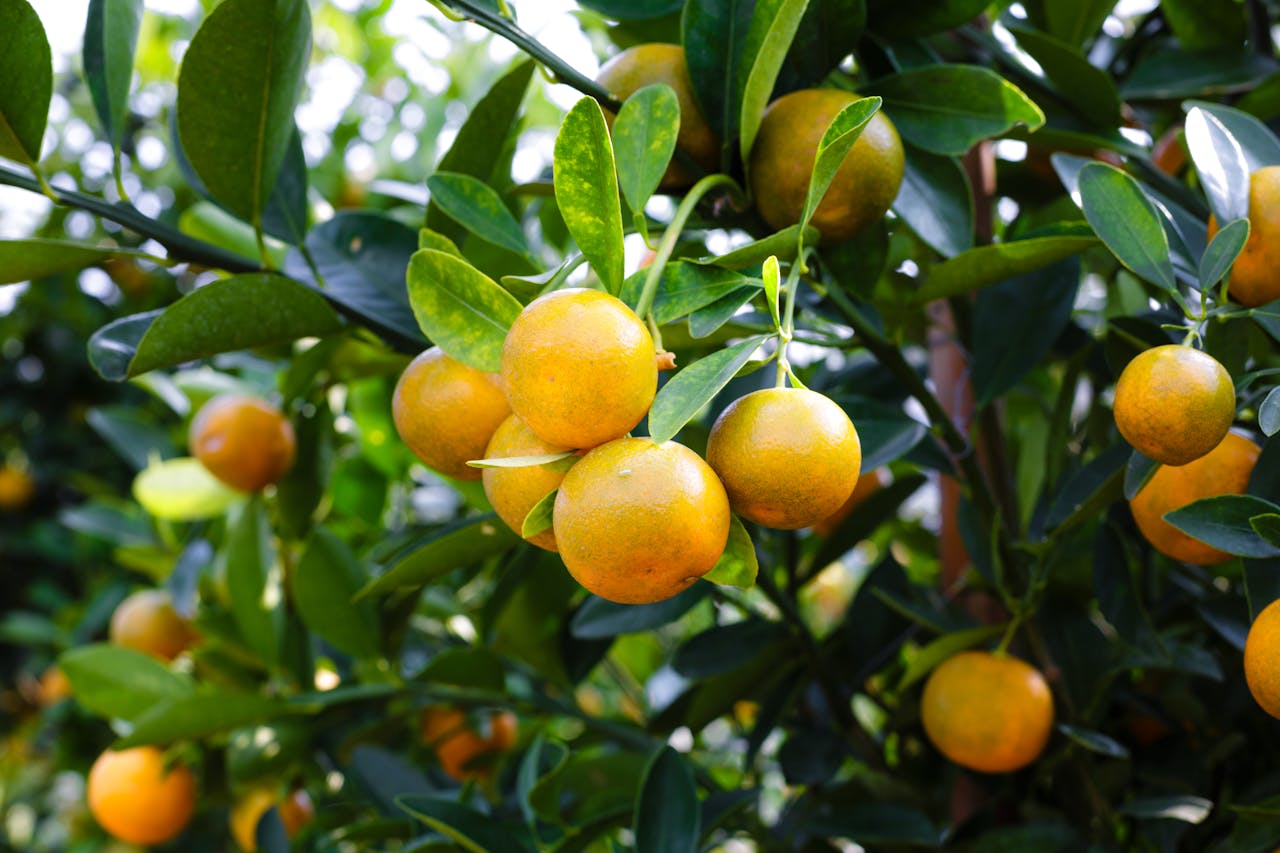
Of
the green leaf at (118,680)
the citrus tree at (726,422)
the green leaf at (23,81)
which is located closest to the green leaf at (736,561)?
the citrus tree at (726,422)

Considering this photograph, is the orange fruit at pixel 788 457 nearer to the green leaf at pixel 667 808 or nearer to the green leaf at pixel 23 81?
the green leaf at pixel 667 808

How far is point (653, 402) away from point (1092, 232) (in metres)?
0.27

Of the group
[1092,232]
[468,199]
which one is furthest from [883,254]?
[468,199]

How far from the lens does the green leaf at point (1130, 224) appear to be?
486mm

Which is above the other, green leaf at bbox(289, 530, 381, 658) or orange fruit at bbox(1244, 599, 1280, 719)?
orange fruit at bbox(1244, 599, 1280, 719)

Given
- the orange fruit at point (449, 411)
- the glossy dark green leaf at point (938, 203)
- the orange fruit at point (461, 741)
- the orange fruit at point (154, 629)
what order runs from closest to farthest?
the orange fruit at point (449, 411)
the glossy dark green leaf at point (938, 203)
the orange fruit at point (461, 741)
the orange fruit at point (154, 629)

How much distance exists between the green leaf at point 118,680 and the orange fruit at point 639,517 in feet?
2.37

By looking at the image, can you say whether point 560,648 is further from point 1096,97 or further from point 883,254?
point 1096,97

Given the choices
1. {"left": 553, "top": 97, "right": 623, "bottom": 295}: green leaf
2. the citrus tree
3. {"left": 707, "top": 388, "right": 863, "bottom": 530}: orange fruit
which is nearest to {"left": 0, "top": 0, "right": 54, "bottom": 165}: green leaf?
the citrus tree

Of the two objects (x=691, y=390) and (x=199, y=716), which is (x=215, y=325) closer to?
(x=691, y=390)

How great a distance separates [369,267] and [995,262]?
15.1 inches

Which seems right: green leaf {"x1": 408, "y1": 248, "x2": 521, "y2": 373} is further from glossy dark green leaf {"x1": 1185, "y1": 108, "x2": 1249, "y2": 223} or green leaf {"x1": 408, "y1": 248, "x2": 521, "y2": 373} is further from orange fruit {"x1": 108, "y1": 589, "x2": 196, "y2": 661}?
orange fruit {"x1": 108, "y1": 589, "x2": 196, "y2": 661}

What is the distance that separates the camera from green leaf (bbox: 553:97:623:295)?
41 centimetres

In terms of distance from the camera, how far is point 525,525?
1.31 ft
